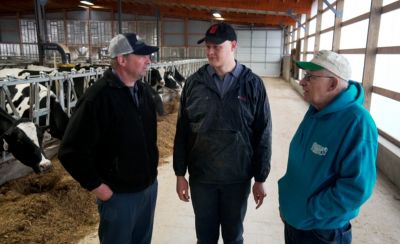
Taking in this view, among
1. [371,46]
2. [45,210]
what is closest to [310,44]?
[371,46]

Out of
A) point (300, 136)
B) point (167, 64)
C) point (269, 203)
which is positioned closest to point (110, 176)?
point (300, 136)

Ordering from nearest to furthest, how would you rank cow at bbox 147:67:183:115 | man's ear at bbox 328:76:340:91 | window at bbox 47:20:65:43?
1. man's ear at bbox 328:76:340:91
2. cow at bbox 147:67:183:115
3. window at bbox 47:20:65:43

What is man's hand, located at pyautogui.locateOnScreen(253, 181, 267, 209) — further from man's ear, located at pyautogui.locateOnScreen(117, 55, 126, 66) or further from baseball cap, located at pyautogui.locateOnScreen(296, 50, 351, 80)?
man's ear, located at pyautogui.locateOnScreen(117, 55, 126, 66)

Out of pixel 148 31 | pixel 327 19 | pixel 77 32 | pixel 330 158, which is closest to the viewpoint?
pixel 330 158

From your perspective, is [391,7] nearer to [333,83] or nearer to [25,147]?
[333,83]

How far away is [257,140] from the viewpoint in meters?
2.07

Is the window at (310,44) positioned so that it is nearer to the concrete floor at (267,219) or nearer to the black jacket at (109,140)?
the concrete floor at (267,219)

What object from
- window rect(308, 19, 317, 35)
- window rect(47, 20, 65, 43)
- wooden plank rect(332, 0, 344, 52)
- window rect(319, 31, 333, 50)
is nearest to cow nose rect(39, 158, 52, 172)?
wooden plank rect(332, 0, 344, 52)

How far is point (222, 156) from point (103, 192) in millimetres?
712

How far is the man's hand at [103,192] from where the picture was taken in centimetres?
179

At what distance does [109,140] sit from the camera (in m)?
1.82

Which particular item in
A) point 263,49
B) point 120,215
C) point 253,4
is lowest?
point 120,215

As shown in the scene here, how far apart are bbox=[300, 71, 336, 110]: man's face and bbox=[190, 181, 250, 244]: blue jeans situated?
787mm

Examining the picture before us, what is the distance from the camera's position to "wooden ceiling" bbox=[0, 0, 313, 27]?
11.8 m
